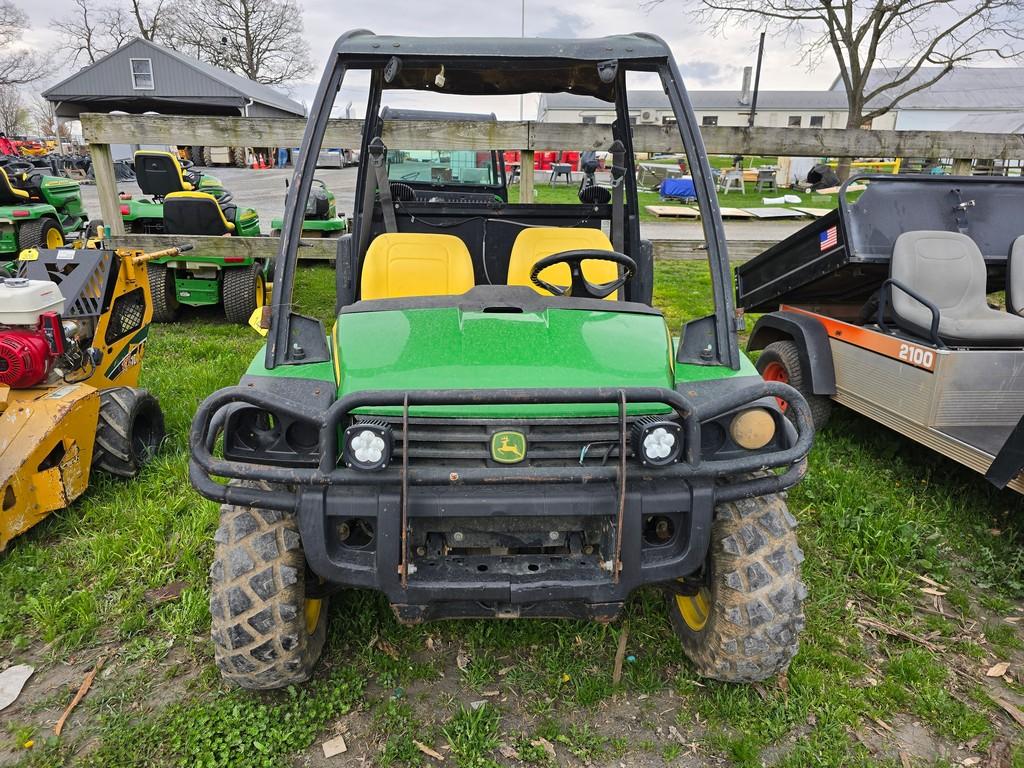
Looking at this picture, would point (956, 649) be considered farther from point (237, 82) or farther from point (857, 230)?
point (237, 82)

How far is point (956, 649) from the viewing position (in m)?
2.80

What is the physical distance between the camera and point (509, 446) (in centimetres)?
204

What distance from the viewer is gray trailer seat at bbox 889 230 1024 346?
13.1 feet

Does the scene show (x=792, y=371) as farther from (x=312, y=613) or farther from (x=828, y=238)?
(x=312, y=613)

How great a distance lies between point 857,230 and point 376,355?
329 cm

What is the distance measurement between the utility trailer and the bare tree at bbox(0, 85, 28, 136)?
64.5 metres

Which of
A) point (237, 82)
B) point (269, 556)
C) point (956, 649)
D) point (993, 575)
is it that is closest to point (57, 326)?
point (269, 556)

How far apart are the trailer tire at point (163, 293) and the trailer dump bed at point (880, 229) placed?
5.34m

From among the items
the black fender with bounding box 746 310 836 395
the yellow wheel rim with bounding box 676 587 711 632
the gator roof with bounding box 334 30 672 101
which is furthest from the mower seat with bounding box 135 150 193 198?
the yellow wheel rim with bounding box 676 587 711 632

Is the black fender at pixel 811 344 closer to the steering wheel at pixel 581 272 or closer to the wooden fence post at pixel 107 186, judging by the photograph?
the steering wheel at pixel 581 272

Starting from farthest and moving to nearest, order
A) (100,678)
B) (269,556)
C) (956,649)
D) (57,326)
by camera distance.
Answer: (57,326), (956,649), (100,678), (269,556)

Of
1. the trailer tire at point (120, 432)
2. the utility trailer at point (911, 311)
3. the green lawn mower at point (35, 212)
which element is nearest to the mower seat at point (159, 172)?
the green lawn mower at point (35, 212)

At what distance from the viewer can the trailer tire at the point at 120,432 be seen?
3.56 m

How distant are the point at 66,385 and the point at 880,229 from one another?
14.7 feet
